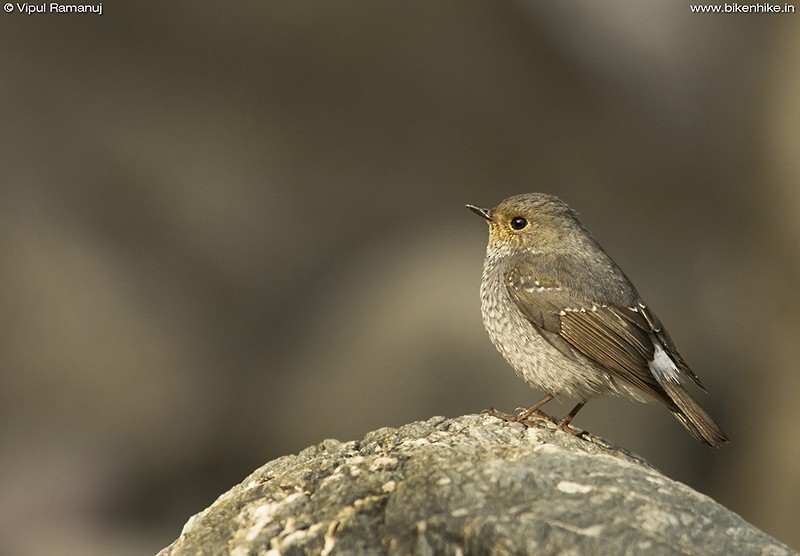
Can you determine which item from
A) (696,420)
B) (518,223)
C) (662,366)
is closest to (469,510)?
(696,420)

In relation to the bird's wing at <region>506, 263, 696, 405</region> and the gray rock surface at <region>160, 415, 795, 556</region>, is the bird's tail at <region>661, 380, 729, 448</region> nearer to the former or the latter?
the bird's wing at <region>506, 263, 696, 405</region>

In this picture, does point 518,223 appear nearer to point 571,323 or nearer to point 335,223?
point 571,323

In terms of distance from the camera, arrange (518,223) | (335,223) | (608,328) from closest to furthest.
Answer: (608,328) → (518,223) → (335,223)

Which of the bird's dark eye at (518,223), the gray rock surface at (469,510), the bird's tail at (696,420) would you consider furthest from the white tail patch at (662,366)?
the gray rock surface at (469,510)

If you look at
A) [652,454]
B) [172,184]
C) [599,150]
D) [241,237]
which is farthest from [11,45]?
[652,454]

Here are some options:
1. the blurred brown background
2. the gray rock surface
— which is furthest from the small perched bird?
the blurred brown background

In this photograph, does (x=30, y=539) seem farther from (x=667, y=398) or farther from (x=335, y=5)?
(x=667, y=398)

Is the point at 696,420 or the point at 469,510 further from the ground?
the point at 469,510

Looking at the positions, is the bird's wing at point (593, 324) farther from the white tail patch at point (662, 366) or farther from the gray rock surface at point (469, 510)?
the gray rock surface at point (469, 510)
